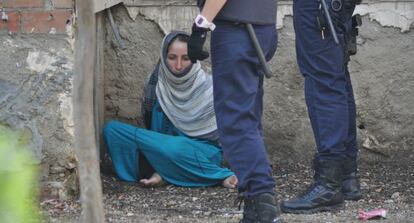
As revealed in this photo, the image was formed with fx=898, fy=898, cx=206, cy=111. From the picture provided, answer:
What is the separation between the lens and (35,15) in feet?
13.4

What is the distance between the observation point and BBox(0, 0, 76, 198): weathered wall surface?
13.4 ft

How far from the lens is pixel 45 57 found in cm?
412

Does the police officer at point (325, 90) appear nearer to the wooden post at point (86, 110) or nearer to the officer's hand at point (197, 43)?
the officer's hand at point (197, 43)

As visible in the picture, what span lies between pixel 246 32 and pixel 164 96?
1.61 meters

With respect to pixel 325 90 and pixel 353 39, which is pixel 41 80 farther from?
pixel 353 39

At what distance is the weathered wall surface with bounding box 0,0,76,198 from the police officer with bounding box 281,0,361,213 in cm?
107

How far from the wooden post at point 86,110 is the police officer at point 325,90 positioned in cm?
206

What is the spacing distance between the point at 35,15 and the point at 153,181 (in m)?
1.14

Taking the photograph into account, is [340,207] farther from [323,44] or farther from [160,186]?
[160,186]

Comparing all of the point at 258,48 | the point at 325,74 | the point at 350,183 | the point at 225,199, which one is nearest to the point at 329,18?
the point at 325,74

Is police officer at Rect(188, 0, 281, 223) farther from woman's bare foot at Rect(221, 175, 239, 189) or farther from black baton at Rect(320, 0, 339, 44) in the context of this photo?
woman's bare foot at Rect(221, 175, 239, 189)

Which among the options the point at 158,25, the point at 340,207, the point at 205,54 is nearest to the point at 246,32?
the point at 205,54

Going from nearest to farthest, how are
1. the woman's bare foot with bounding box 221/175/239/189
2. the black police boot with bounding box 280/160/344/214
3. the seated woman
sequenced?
the black police boot with bounding box 280/160/344/214
the woman's bare foot with bounding box 221/175/239/189
the seated woman

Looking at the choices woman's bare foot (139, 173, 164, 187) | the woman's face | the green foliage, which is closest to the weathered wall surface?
woman's bare foot (139, 173, 164, 187)
